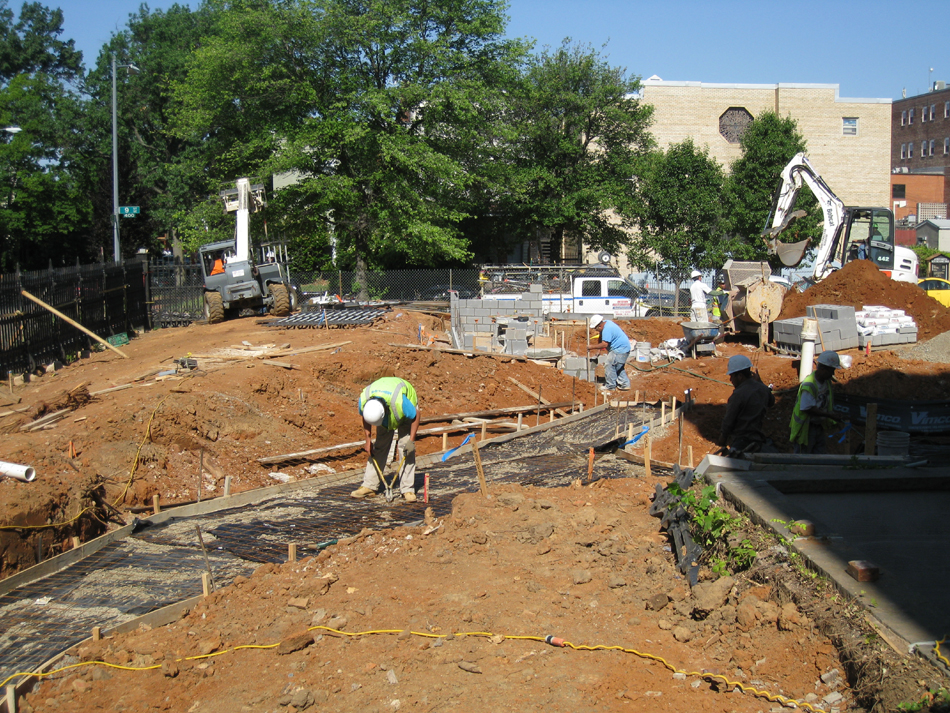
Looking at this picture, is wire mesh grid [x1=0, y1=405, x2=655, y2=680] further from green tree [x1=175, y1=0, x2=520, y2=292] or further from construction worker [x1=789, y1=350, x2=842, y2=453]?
green tree [x1=175, y1=0, x2=520, y2=292]

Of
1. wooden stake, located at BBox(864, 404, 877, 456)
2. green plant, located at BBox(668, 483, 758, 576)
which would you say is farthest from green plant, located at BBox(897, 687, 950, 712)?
wooden stake, located at BBox(864, 404, 877, 456)

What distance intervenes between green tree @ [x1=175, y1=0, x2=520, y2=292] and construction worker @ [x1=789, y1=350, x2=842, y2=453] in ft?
57.8

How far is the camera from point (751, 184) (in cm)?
3622

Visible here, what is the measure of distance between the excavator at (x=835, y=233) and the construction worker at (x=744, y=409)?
1325 centimetres

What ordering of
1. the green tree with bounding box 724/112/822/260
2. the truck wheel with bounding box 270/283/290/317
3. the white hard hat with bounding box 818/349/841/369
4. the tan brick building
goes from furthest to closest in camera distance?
the tan brick building, the green tree with bounding box 724/112/822/260, the truck wheel with bounding box 270/283/290/317, the white hard hat with bounding box 818/349/841/369

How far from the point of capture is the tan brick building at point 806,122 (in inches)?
1614

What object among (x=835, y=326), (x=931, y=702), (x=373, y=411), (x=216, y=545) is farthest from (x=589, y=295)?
(x=931, y=702)

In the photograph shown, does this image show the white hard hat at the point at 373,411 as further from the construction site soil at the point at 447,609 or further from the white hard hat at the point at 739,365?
the white hard hat at the point at 739,365

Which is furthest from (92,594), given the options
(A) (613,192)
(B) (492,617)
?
(A) (613,192)

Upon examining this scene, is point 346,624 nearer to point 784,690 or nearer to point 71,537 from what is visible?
point 784,690

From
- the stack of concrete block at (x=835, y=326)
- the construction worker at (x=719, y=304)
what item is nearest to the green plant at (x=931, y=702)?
the stack of concrete block at (x=835, y=326)

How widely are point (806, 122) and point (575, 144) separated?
16680 mm

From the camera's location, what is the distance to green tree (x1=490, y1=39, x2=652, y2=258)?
107 feet

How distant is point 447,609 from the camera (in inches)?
215
